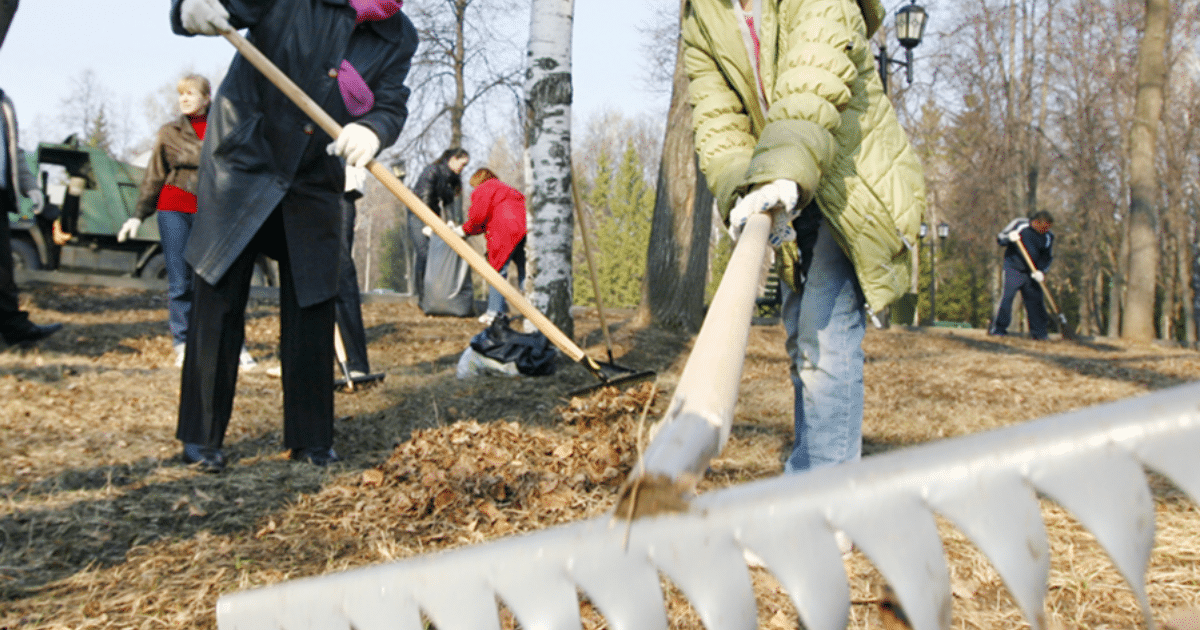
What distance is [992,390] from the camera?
6.83 meters

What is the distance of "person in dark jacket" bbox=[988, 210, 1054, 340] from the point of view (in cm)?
1309

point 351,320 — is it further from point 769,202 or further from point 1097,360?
point 1097,360

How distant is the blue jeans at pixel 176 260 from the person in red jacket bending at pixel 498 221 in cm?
240

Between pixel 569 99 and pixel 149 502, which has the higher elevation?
pixel 569 99

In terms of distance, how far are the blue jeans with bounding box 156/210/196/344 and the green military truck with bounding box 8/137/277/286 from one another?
7877mm

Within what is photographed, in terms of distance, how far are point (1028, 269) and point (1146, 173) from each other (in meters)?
3.37

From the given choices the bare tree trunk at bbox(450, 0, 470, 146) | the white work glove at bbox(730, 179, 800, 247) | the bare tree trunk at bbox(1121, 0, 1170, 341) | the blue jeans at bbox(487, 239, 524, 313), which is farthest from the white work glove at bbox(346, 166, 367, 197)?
the bare tree trunk at bbox(450, 0, 470, 146)

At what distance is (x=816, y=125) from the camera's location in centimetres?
233

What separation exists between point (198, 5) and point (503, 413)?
7.97 ft

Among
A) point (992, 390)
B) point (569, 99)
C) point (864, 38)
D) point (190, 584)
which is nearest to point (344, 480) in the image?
point (190, 584)

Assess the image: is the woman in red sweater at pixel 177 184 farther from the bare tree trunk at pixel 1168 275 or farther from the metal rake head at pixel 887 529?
the bare tree trunk at pixel 1168 275

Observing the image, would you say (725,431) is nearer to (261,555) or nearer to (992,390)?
(261,555)

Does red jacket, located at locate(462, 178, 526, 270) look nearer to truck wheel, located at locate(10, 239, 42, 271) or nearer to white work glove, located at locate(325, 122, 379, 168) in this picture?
white work glove, located at locate(325, 122, 379, 168)

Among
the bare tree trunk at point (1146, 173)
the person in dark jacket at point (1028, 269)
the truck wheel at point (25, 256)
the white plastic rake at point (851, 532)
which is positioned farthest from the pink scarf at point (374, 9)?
the bare tree trunk at point (1146, 173)
